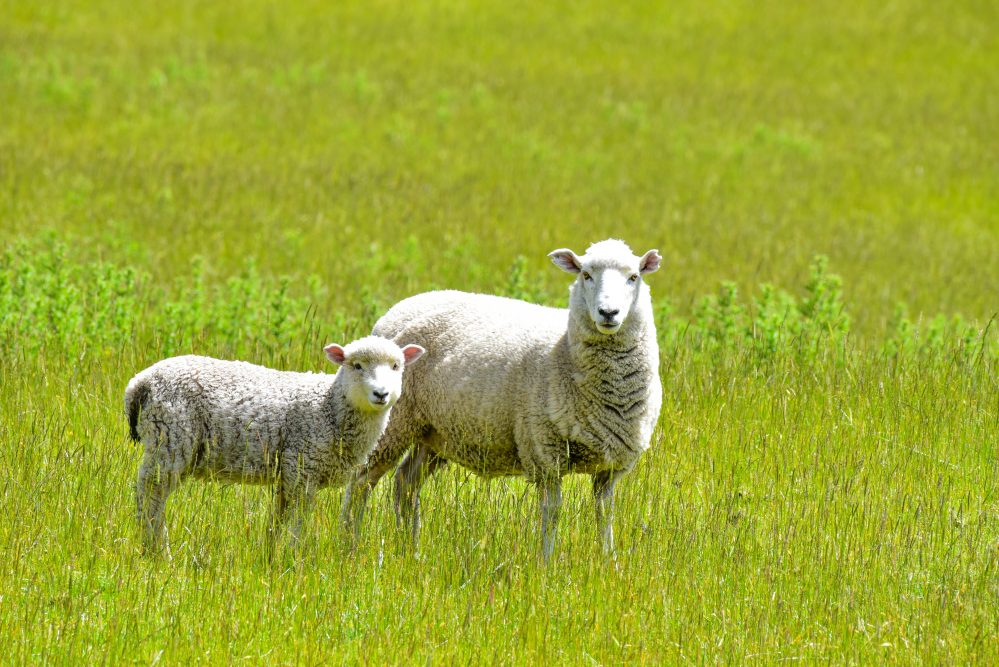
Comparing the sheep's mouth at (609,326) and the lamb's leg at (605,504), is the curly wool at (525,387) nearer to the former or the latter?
the lamb's leg at (605,504)

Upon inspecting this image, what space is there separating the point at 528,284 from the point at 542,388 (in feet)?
19.6

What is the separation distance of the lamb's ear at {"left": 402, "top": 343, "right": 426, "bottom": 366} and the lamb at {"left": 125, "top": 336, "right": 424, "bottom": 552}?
0.15 metres

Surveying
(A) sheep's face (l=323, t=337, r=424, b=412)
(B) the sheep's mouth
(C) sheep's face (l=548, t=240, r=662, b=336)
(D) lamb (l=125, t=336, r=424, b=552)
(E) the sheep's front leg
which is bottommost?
(E) the sheep's front leg

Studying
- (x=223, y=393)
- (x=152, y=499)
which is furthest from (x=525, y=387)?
(x=152, y=499)

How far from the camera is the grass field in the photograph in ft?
18.0

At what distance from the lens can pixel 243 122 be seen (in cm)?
1906

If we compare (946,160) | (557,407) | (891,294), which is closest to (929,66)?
(946,160)

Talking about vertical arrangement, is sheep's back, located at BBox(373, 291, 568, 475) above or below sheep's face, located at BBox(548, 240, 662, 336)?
below

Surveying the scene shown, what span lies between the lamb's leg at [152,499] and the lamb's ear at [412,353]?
1.28 meters

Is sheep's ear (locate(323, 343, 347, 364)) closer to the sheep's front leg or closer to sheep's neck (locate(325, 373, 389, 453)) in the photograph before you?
sheep's neck (locate(325, 373, 389, 453))

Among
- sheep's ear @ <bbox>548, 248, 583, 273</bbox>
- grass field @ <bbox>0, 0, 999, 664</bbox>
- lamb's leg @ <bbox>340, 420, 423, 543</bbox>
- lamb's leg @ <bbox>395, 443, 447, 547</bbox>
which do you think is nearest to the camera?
grass field @ <bbox>0, 0, 999, 664</bbox>

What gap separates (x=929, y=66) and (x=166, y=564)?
25.4m

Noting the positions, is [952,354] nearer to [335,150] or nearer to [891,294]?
[891,294]

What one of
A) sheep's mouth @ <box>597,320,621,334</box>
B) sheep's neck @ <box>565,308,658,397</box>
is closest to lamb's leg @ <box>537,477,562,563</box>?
sheep's neck @ <box>565,308,658,397</box>
